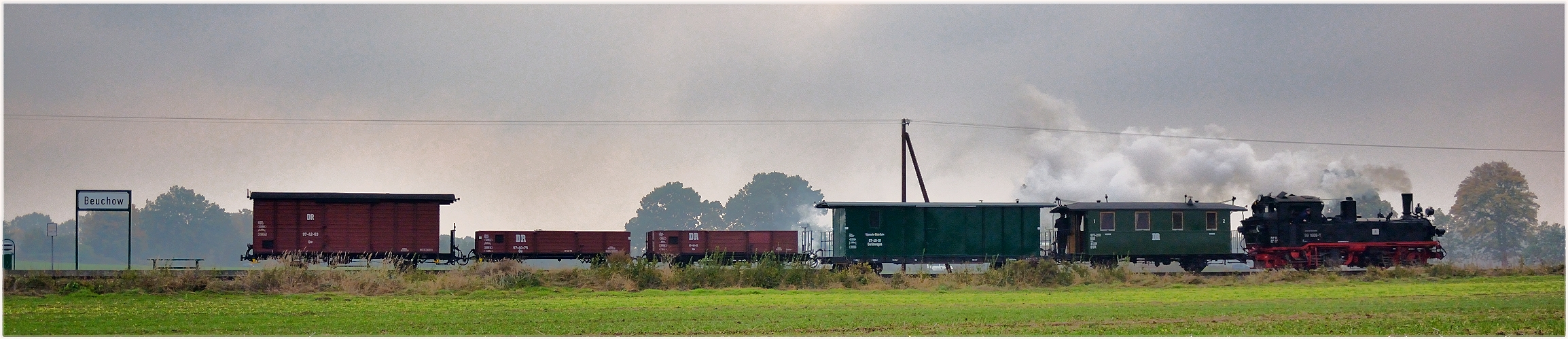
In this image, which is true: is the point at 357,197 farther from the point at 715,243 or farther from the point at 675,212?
the point at 675,212

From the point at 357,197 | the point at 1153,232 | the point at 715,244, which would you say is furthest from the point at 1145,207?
the point at 357,197

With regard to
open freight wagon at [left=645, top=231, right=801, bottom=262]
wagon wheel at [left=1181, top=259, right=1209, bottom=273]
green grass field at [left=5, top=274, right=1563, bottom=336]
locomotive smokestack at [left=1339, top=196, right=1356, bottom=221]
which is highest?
locomotive smokestack at [left=1339, top=196, right=1356, bottom=221]

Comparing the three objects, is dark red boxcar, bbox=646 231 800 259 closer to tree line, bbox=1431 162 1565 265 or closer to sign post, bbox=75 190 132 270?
sign post, bbox=75 190 132 270

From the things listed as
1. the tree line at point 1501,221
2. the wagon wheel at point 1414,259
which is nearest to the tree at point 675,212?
the tree line at point 1501,221

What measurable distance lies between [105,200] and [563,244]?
14.7 meters

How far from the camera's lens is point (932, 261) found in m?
36.2

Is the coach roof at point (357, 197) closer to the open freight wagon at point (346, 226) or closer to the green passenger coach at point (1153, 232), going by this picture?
A: the open freight wagon at point (346, 226)

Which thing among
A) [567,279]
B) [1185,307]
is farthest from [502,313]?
[1185,307]

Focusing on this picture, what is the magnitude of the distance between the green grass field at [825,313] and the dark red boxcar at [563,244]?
34.7 ft

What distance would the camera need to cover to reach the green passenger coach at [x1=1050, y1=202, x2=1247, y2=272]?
119 ft

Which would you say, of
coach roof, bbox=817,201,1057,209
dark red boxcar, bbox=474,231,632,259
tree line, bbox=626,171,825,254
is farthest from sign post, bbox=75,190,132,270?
tree line, bbox=626,171,825,254

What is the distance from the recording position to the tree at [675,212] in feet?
314

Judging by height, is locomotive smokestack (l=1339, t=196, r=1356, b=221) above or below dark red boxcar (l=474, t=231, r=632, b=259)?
above

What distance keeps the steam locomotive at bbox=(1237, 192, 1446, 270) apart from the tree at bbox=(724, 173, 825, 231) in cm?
6116
